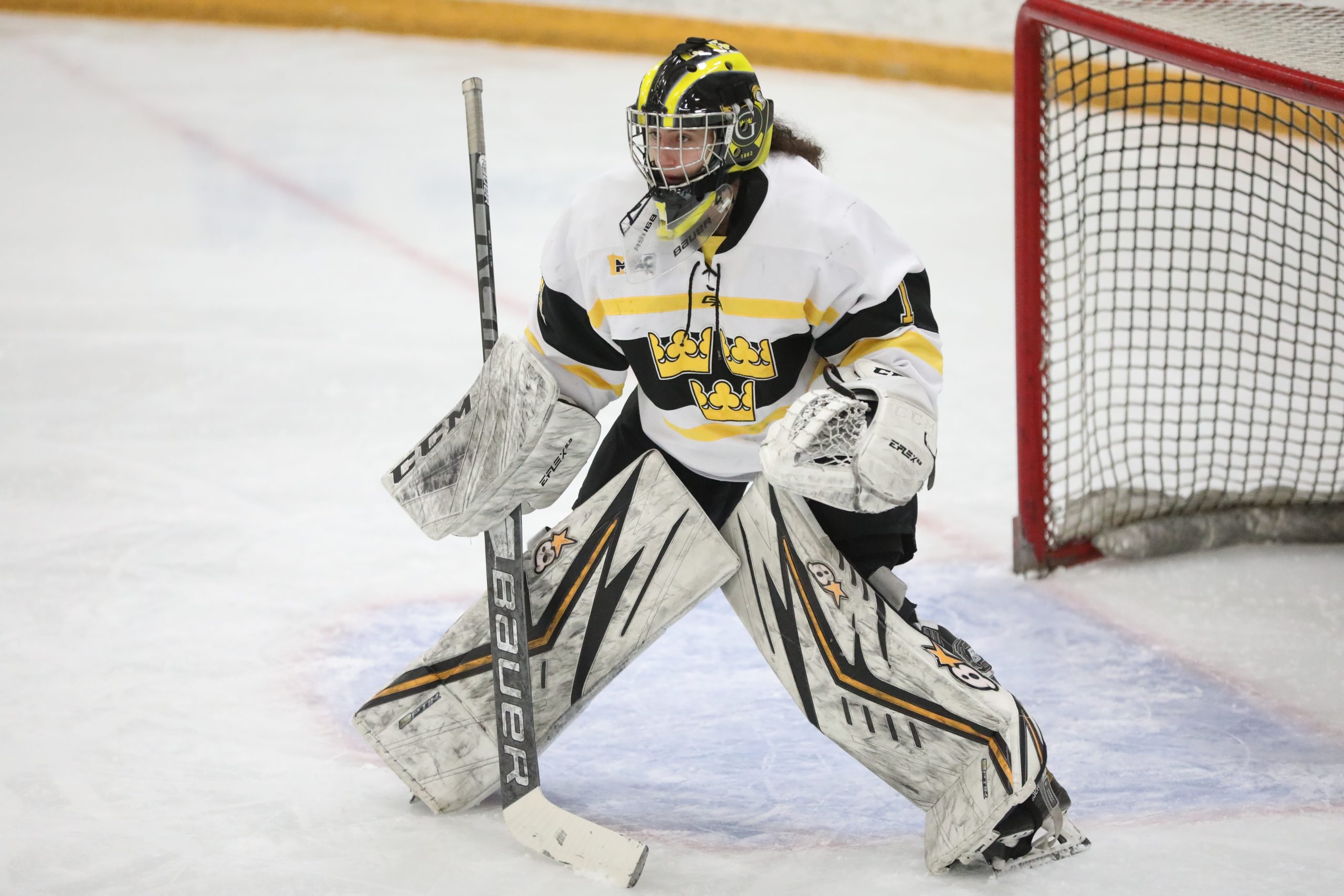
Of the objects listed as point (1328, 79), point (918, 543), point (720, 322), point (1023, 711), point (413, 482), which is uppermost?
point (1328, 79)

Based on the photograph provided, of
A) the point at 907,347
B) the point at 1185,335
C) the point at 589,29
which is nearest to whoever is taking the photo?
the point at 907,347

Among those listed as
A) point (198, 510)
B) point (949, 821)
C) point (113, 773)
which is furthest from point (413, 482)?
point (198, 510)

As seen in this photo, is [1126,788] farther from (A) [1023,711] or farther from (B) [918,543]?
(B) [918,543]

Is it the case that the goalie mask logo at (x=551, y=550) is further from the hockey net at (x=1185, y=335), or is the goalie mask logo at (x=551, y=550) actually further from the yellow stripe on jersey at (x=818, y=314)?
the hockey net at (x=1185, y=335)

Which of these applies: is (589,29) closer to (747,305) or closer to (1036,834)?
(747,305)

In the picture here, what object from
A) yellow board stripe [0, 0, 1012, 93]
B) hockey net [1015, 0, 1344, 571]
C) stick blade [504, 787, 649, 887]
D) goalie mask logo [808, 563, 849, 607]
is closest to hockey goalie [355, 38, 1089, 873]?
goalie mask logo [808, 563, 849, 607]

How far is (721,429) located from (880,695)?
0.41 m

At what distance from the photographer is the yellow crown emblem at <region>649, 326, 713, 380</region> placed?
6.18 ft

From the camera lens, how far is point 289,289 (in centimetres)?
430

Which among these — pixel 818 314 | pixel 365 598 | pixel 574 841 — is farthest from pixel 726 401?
pixel 365 598

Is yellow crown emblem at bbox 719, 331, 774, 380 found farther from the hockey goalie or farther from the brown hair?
the brown hair

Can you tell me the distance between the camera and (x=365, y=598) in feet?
9.20

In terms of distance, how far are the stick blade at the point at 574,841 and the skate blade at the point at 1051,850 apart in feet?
1.50

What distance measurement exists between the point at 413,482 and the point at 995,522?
1.66 meters
